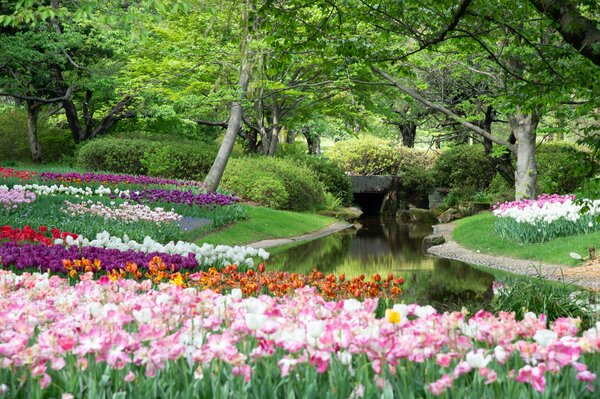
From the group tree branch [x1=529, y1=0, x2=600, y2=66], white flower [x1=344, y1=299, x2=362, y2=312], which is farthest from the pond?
white flower [x1=344, y1=299, x2=362, y2=312]

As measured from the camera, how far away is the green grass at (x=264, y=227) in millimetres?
15766

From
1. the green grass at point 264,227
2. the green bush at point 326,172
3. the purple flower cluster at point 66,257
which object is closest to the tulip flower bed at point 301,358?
the purple flower cluster at point 66,257

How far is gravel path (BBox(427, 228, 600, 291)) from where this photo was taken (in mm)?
11188

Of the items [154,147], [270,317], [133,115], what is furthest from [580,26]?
[133,115]

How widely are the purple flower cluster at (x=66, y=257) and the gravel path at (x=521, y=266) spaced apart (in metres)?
4.69

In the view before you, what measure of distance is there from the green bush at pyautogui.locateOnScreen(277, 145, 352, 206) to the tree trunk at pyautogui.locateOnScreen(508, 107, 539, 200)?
35.1 ft

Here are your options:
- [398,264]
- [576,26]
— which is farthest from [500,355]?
[398,264]

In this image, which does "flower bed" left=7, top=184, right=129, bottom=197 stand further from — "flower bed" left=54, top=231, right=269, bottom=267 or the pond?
"flower bed" left=54, top=231, right=269, bottom=267

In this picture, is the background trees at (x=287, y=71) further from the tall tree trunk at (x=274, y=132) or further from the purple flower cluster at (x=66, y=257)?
the purple flower cluster at (x=66, y=257)

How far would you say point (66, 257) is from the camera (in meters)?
7.45

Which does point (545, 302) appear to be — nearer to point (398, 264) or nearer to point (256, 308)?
point (256, 308)

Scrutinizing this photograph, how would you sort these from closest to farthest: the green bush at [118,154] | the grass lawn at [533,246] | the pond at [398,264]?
the pond at [398,264] → the grass lawn at [533,246] → the green bush at [118,154]

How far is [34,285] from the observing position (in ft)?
13.8

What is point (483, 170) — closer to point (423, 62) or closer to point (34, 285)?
point (423, 62)
